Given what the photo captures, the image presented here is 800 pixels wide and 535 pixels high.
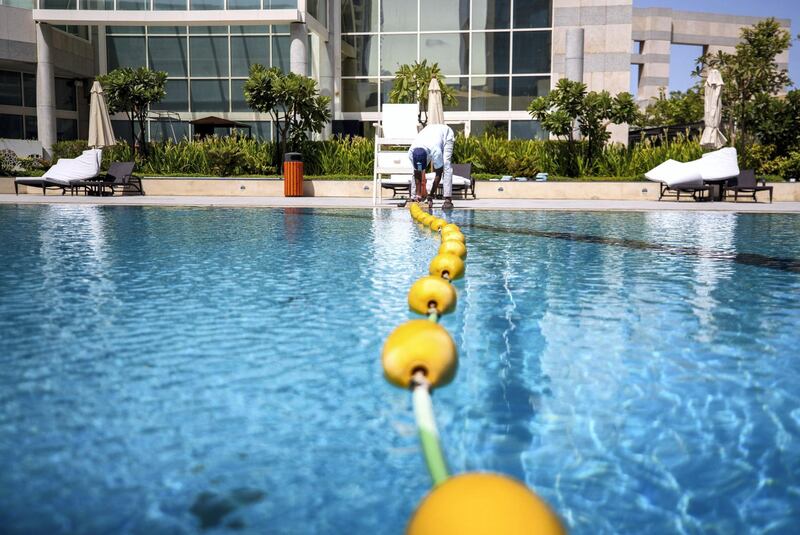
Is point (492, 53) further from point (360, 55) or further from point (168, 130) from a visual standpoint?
point (168, 130)

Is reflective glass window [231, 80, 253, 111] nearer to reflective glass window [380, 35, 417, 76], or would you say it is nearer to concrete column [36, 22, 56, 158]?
reflective glass window [380, 35, 417, 76]

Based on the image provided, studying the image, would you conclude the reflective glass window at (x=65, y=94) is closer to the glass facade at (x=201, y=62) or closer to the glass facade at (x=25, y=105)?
the glass facade at (x=25, y=105)

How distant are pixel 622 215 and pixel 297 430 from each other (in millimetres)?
14504

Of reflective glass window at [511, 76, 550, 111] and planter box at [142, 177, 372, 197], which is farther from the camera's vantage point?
reflective glass window at [511, 76, 550, 111]

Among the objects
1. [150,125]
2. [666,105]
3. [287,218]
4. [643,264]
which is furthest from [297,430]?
[666,105]

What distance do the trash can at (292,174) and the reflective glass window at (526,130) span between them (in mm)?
14187

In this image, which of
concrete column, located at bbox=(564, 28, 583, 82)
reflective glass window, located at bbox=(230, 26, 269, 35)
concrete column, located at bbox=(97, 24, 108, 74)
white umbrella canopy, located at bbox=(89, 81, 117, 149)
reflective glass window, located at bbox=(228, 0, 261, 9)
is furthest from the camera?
concrete column, located at bbox=(97, 24, 108, 74)

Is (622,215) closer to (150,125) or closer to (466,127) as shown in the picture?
(466,127)

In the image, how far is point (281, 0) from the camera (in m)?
29.2

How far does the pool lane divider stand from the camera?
1556 mm

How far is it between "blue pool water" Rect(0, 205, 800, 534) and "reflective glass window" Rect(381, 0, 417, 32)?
29.4 m

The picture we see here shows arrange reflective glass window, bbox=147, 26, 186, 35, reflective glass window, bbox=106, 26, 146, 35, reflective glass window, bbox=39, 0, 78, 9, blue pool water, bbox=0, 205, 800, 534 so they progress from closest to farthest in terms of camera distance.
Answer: blue pool water, bbox=0, 205, 800, 534
reflective glass window, bbox=39, 0, 78, 9
reflective glass window, bbox=147, 26, 186, 35
reflective glass window, bbox=106, 26, 146, 35

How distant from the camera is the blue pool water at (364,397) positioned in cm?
263

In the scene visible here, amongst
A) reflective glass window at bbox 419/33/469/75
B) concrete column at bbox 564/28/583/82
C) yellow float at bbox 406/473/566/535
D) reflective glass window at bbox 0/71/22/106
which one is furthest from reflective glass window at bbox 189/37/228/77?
yellow float at bbox 406/473/566/535
